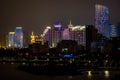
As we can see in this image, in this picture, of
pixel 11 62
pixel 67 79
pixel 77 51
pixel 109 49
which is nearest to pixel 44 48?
pixel 77 51

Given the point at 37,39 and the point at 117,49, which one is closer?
the point at 117,49

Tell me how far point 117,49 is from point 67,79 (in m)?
73.7

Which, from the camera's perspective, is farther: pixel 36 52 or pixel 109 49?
pixel 36 52

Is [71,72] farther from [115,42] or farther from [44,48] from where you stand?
[44,48]

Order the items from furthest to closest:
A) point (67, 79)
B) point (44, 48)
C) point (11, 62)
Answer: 1. point (44, 48)
2. point (11, 62)
3. point (67, 79)

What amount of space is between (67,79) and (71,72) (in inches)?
389

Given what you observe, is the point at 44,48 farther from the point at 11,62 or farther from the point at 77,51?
the point at 11,62

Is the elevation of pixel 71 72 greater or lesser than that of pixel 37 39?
lesser

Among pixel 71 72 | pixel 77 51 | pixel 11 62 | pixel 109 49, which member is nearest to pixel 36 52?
pixel 77 51

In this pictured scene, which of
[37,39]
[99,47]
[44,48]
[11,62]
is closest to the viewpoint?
[11,62]

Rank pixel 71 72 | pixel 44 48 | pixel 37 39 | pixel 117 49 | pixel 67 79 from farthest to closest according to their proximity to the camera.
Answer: pixel 37 39
pixel 44 48
pixel 117 49
pixel 71 72
pixel 67 79

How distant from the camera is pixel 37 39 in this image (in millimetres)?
161875

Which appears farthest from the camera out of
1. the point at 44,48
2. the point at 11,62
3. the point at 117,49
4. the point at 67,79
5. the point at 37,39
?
the point at 37,39

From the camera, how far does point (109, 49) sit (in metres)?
123
